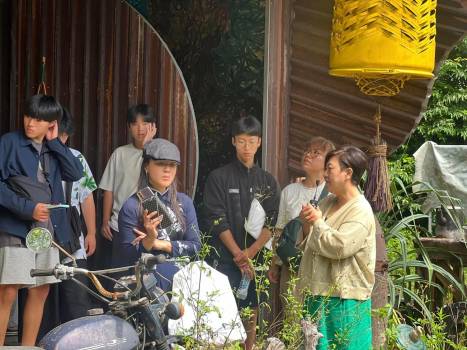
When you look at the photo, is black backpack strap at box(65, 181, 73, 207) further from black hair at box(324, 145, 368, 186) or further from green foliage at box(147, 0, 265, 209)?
black hair at box(324, 145, 368, 186)

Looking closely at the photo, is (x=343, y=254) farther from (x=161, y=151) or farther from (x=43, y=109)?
(x=43, y=109)

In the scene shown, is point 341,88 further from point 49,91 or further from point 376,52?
point 49,91

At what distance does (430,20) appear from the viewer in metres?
6.44

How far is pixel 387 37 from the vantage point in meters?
6.32

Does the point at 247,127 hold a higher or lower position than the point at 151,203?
higher

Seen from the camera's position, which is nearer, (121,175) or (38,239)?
(38,239)

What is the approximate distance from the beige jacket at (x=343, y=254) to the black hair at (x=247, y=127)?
1.18 metres

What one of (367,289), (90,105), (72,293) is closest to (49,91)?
(90,105)

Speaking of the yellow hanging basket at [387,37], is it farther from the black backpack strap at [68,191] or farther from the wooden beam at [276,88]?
the black backpack strap at [68,191]

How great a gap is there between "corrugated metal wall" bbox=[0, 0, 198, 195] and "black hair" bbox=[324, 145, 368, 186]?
1.93 metres

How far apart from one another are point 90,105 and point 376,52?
203 centimetres

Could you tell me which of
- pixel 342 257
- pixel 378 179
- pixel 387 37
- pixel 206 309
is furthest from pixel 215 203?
pixel 206 309

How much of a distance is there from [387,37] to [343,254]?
1493mm

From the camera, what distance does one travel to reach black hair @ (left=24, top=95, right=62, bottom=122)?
19.4 ft
